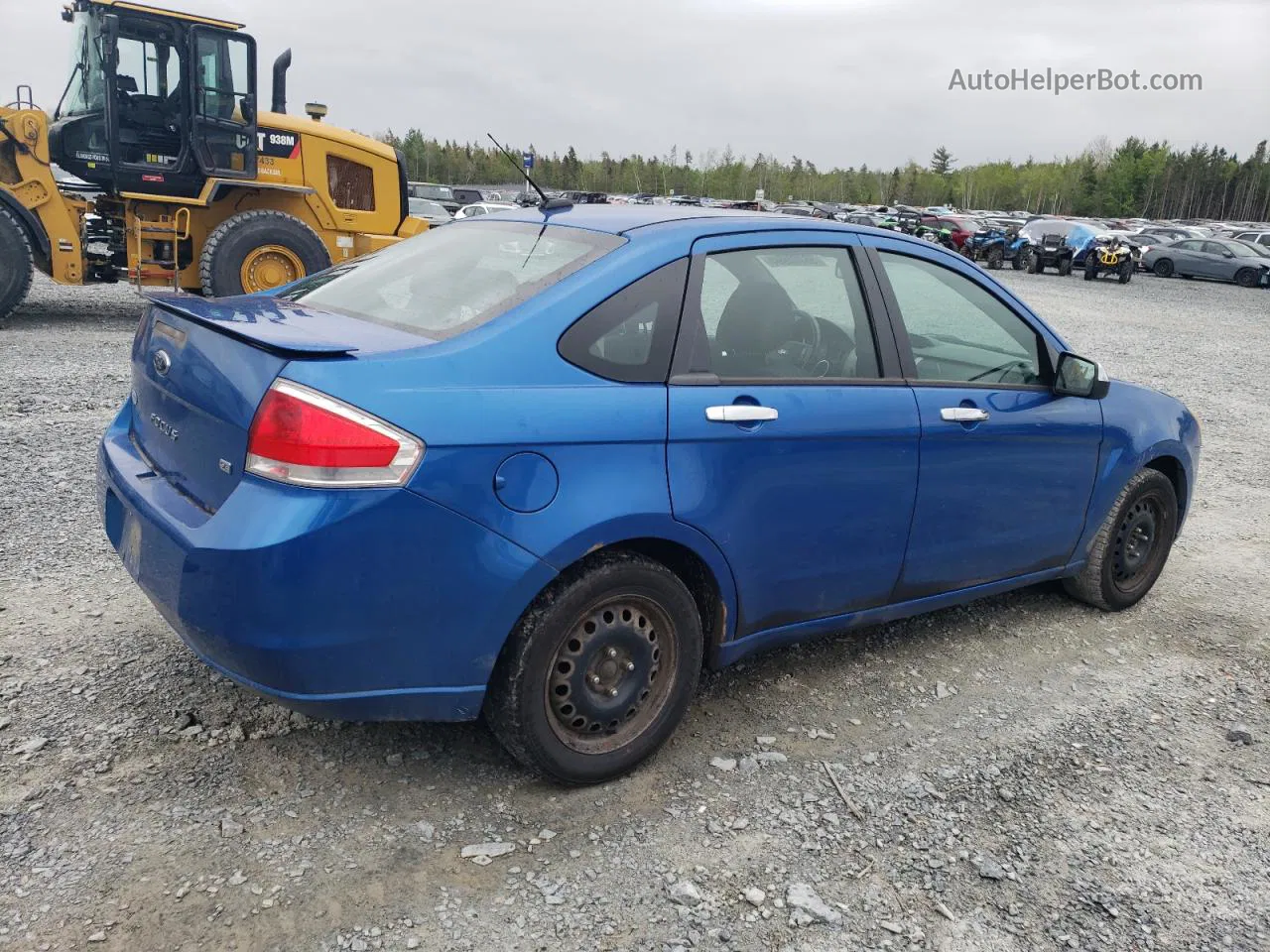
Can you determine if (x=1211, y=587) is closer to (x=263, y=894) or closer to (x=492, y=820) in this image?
(x=492, y=820)

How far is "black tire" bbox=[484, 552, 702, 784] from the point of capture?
9.15 feet

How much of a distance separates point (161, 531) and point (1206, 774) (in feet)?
11.0

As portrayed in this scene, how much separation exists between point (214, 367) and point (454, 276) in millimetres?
859

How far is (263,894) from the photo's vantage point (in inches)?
97.8

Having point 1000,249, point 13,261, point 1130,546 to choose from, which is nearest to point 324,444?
point 1130,546

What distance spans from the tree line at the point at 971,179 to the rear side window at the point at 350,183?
224ft

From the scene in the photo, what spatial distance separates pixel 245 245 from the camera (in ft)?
37.3

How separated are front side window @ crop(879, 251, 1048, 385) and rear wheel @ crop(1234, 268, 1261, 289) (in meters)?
32.2

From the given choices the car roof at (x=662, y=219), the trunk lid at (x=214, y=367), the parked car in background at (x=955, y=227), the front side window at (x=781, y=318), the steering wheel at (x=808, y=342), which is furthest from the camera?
the parked car in background at (x=955, y=227)

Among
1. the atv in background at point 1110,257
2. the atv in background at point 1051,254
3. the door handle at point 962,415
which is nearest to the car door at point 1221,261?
the atv in background at point 1110,257

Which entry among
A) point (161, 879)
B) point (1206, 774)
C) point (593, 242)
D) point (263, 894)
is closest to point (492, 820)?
point (263, 894)

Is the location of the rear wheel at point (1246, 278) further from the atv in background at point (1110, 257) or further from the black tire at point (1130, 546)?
the black tire at point (1130, 546)

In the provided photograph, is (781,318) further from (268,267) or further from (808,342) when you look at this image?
(268,267)

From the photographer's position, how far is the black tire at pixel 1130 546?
14.9 ft
